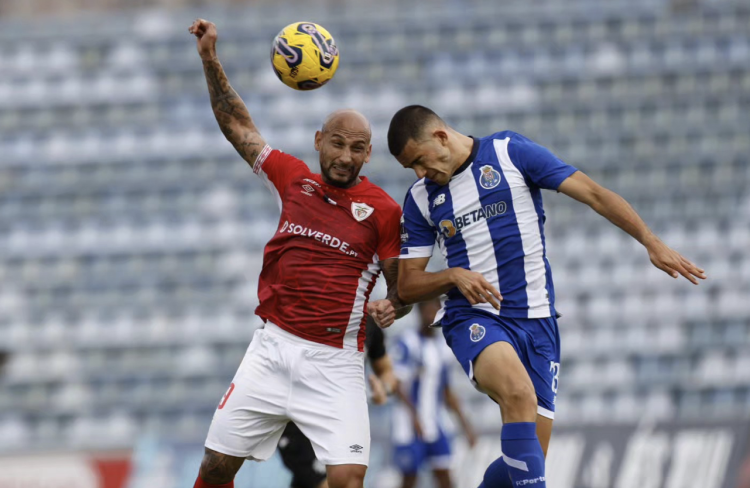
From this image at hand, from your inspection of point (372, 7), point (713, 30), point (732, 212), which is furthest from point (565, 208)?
point (372, 7)

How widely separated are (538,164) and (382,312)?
1.14m

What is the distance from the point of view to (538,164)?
5672 millimetres

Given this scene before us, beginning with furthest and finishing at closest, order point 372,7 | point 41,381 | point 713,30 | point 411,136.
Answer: point 372,7 < point 713,30 < point 41,381 < point 411,136

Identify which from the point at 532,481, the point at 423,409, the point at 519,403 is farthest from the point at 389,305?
the point at 423,409

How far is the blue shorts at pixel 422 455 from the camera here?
11125mm

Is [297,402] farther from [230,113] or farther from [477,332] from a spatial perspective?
[230,113]

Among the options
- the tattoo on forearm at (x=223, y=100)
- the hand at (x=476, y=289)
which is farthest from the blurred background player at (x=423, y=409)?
the hand at (x=476, y=289)

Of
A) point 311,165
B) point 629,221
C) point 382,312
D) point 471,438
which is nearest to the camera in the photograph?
point 629,221

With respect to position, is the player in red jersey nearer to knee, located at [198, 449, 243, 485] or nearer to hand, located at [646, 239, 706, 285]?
knee, located at [198, 449, 243, 485]

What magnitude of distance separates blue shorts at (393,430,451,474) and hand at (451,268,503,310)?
5940 millimetres

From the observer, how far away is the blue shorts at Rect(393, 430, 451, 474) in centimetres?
1112

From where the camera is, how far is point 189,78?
59.3 feet

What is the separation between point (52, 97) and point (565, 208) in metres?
8.71

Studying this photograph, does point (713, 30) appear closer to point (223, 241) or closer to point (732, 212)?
point (732, 212)
